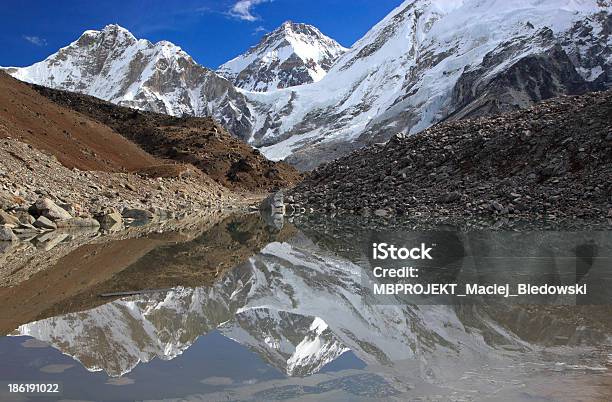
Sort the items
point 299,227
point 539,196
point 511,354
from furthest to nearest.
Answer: point 299,227 → point 539,196 → point 511,354

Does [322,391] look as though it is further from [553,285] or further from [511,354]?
[553,285]

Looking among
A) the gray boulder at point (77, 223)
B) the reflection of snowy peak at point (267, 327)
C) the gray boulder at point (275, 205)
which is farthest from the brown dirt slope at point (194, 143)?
the reflection of snowy peak at point (267, 327)

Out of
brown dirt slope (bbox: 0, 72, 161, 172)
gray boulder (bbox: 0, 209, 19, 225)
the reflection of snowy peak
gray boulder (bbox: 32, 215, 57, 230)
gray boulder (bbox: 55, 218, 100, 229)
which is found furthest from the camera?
brown dirt slope (bbox: 0, 72, 161, 172)

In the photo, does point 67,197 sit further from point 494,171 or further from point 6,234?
point 494,171

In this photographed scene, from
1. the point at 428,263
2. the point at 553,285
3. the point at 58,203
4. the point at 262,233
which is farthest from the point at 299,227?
the point at 553,285

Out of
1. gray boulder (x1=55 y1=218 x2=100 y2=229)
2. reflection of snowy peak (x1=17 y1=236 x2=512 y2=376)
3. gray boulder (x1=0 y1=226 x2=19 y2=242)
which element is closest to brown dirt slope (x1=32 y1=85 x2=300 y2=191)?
gray boulder (x1=55 y1=218 x2=100 y2=229)

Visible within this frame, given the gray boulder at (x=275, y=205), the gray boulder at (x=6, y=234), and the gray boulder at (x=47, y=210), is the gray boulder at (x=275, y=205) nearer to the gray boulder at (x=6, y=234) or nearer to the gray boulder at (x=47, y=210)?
the gray boulder at (x=47, y=210)

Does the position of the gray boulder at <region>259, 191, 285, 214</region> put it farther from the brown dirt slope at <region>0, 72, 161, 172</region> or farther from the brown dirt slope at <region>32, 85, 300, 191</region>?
the brown dirt slope at <region>32, 85, 300, 191</region>
